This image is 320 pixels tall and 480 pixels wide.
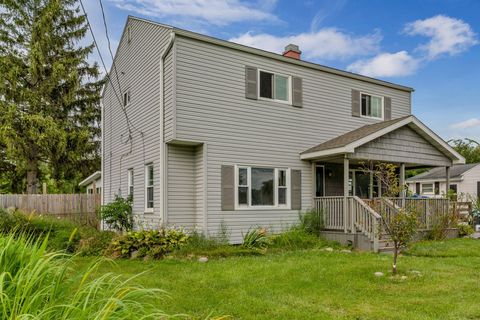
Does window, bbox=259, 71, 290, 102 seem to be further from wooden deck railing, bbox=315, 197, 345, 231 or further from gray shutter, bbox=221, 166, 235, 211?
wooden deck railing, bbox=315, 197, 345, 231

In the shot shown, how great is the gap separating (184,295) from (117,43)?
13393 millimetres

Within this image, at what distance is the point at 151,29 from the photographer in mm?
12828

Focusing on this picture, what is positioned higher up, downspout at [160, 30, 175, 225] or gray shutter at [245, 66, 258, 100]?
gray shutter at [245, 66, 258, 100]

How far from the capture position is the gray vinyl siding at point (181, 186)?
37.4 ft

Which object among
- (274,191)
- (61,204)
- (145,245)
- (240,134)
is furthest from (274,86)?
(61,204)

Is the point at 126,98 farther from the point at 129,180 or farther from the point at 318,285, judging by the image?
the point at 318,285

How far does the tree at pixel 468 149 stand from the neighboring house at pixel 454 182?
46.3 feet

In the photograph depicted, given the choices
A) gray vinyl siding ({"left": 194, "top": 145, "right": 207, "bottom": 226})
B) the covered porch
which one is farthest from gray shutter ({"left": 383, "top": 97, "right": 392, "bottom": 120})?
gray vinyl siding ({"left": 194, "top": 145, "right": 207, "bottom": 226})

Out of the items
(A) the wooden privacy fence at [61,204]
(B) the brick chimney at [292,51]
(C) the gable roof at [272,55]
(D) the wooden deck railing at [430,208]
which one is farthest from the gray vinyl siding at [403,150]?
(A) the wooden privacy fence at [61,204]

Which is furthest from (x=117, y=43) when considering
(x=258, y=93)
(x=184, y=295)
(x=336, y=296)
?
(x=336, y=296)

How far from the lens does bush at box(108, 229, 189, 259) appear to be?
9.95 metres

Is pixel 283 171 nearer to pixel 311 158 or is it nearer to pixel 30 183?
pixel 311 158

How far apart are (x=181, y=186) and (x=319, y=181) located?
5.57 m

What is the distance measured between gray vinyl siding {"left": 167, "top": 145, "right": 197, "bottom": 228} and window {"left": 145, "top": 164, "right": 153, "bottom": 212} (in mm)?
1213
